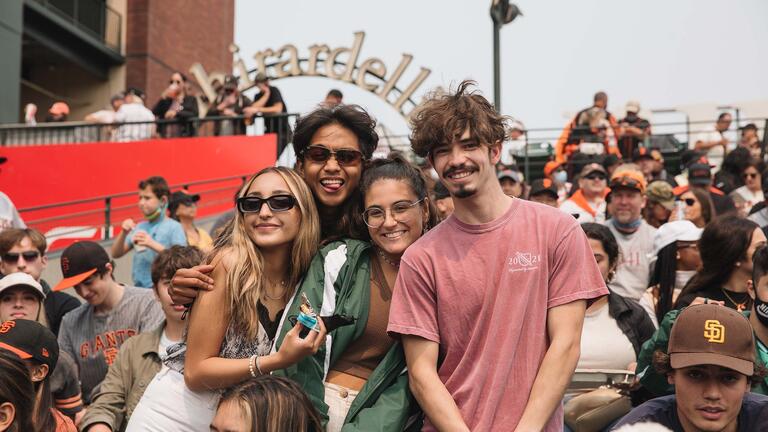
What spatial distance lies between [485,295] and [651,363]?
1.24 meters

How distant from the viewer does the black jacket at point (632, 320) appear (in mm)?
5277

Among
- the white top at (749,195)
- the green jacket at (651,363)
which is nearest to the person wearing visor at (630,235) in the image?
the green jacket at (651,363)

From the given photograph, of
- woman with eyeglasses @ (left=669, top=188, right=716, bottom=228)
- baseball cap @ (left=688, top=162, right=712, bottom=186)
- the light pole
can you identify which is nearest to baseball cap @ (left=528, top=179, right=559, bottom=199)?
woman with eyeglasses @ (left=669, top=188, right=716, bottom=228)

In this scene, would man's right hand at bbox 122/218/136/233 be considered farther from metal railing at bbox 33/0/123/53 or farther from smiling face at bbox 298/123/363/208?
metal railing at bbox 33/0/123/53

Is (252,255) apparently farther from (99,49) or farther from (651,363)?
(99,49)

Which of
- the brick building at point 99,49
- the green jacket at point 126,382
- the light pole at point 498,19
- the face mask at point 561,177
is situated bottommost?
the green jacket at point 126,382

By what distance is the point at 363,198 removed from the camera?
4219mm

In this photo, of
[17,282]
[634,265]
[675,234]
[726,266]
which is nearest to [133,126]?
[17,282]

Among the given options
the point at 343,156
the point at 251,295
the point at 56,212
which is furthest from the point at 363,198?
the point at 56,212

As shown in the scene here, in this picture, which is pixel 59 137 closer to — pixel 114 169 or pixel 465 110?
pixel 114 169

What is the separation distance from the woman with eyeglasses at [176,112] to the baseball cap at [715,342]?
14846mm

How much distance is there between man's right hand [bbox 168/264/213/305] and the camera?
385 cm

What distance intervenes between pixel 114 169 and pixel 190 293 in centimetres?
1380

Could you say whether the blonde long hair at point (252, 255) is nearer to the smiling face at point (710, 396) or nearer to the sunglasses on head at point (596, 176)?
the smiling face at point (710, 396)
